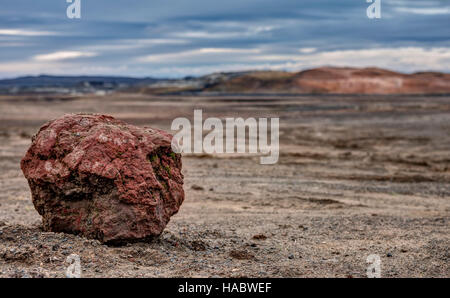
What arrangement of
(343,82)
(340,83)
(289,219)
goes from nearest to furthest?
1. (289,219)
2. (340,83)
3. (343,82)

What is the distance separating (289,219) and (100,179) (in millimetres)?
4697

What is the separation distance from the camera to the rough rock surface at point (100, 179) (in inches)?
265

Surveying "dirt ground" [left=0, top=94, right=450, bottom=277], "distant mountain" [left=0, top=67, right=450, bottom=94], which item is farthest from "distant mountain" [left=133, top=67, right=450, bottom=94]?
"dirt ground" [left=0, top=94, right=450, bottom=277]

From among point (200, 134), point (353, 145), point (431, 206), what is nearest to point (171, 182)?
point (431, 206)

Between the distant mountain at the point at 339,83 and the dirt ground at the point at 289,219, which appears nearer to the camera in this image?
the dirt ground at the point at 289,219

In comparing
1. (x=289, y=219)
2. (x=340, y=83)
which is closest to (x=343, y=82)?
(x=340, y=83)

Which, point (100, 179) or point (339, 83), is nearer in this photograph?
point (100, 179)

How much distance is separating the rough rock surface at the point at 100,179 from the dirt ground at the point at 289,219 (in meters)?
0.29

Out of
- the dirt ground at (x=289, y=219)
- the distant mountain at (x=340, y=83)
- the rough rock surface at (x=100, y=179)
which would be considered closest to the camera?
the dirt ground at (x=289, y=219)

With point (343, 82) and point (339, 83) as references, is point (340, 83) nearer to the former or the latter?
point (339, 83)

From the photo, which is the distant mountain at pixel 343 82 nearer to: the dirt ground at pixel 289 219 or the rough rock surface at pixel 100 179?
the dirt ground at pixel 289 219

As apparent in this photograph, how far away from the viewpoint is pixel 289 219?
10.3 metres

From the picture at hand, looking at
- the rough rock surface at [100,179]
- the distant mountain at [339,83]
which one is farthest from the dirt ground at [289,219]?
the distant mountain at [339,83]

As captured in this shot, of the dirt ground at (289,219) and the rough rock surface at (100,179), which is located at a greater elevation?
the rough rock surface at (100,179)
